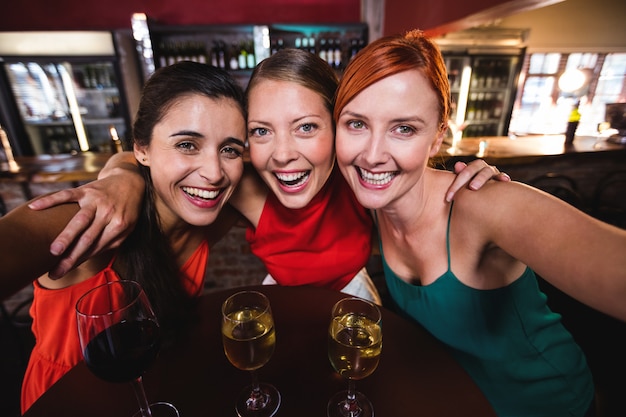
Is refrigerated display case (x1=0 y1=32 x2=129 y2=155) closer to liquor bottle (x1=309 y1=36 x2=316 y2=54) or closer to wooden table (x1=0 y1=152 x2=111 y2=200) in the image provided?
wooden table (x1=0 y1=152 x2=111 y2=200)

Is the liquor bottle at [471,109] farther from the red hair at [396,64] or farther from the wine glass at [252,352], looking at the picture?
the wine glass at [252,352]

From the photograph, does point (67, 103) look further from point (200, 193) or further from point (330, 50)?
point (200, 193)

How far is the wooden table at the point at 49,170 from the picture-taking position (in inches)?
94.7

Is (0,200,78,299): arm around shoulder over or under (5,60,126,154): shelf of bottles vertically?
under

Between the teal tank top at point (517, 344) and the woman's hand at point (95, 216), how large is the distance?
1122 mm

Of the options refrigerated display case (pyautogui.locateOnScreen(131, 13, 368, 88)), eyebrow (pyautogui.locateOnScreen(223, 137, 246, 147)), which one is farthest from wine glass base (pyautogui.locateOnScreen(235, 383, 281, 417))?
refrigerated display case (pyautogui.locateOnScreen(131, 13, 368, 88))

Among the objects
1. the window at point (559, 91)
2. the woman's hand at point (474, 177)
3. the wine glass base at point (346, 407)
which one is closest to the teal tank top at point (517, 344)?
the woman's hand at point (474, 177)

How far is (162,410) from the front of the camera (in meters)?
0.80

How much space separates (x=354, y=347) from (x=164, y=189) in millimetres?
940

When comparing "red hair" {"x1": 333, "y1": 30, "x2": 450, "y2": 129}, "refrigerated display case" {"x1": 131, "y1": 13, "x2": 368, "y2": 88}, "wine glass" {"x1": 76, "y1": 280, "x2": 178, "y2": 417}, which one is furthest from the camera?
"refrigerated display case" {"x1": 131, "y1": 13, "x2": 368, "y2": 88}

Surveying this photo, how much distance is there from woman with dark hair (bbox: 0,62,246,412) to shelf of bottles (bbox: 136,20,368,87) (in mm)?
3714

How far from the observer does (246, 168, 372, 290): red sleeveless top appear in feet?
5.24

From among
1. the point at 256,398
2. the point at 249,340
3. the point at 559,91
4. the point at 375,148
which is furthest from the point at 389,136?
the point at 559,91

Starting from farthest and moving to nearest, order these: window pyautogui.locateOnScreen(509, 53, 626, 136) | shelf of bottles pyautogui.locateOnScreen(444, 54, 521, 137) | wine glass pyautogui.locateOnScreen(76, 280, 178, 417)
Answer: window pyautogui.locateOnScreen(509, 53, 626, 136)
shelf of bottles pyautogui.locateOnScreen(444, 54, 521, 137)
wine glass pyautogui.locateOnScreen(76, 280, 178, 417)
